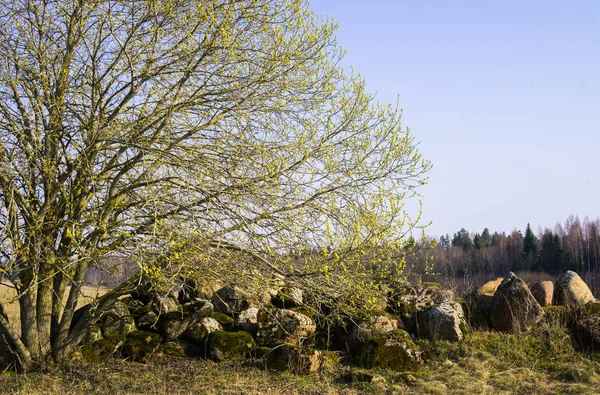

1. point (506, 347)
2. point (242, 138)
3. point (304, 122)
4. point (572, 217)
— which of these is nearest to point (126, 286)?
point (242, 138)

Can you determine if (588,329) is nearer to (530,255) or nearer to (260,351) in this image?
(260,351)

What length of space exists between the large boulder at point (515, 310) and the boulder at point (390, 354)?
2.35 m

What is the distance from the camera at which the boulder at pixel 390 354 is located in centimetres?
970

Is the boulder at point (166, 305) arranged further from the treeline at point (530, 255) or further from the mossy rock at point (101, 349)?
the treeline at point (530, 255)

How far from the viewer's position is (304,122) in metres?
9.05

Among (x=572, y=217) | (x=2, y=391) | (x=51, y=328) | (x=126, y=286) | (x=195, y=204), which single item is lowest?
(x=2, y=391)

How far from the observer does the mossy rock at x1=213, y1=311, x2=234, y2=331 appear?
36.9 feet

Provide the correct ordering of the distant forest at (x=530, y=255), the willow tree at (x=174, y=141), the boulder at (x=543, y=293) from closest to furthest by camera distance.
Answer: the willow tree at (x=174, y=141)
the boulder at (x=543, y=293)
the distant forest at (x=530, y=255)

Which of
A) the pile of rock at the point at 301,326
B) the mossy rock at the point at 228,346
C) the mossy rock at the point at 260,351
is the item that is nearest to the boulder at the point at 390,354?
the pile of rock at the point at 301,326

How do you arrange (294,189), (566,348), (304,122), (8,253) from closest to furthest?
(8,253)
(294,189)
(304,122)
(566,348)

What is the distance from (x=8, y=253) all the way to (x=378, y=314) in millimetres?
6517

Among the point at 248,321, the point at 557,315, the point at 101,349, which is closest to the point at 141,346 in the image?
the point at 101,349

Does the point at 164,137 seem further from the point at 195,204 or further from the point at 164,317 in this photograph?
the point at 164,317

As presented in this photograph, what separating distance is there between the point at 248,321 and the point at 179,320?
1430mm
